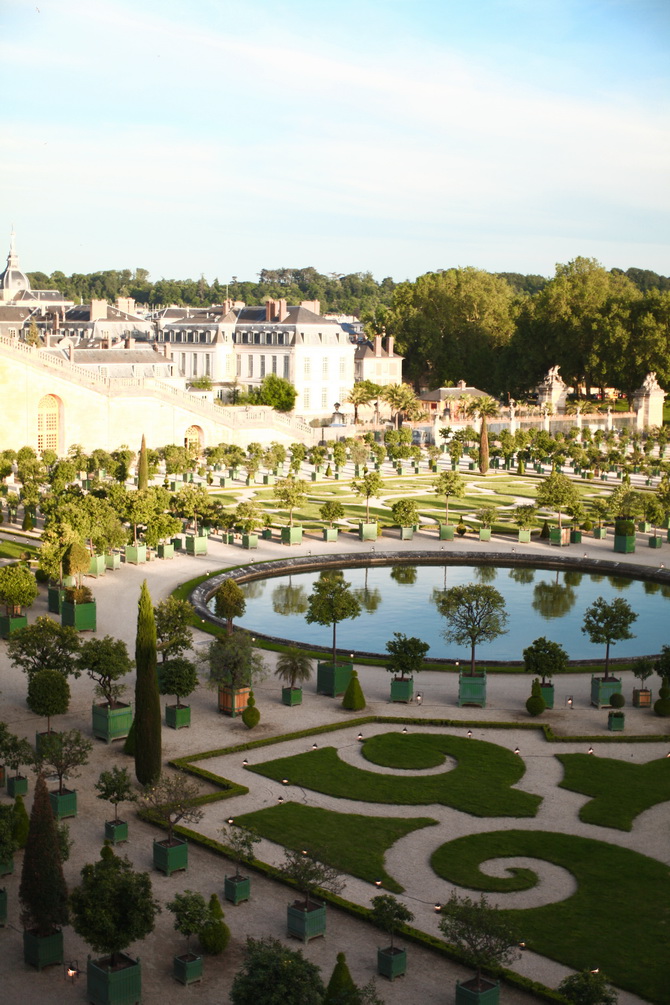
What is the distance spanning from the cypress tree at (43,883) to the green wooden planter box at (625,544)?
31815 mm

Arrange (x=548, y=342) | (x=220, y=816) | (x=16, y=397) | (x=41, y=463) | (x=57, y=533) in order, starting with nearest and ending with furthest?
(x=220, y=816) < (x=57, y=533) < (x=41, y=463) < (x=16, y=397) < (x=548, y=342)

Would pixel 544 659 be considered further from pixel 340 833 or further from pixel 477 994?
pixel 477 994

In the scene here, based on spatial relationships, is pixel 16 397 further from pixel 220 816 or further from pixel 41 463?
pixel 220 816

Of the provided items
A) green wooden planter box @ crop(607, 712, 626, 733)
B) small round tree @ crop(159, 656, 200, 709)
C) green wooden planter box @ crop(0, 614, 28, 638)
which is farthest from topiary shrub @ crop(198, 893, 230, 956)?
green wooden planter box @ crop(0, 614, 28, 638)

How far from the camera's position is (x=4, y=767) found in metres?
20.7

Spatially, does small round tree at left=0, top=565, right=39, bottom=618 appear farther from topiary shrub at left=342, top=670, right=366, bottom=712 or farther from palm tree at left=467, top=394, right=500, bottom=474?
palm tree at left=467, top=394, right=500, bottom=474

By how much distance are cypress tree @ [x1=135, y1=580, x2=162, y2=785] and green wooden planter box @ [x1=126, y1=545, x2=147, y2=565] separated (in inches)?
747

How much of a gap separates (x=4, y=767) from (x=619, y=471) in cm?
5376

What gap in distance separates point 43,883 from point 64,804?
14.7 feet

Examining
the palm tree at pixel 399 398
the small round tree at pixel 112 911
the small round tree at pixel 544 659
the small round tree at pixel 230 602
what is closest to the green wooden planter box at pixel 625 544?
the small round tree at pixel 544 659

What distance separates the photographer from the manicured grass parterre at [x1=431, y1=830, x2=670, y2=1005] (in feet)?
50.8

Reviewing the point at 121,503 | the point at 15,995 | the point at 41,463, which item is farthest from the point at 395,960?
the point at 41,463

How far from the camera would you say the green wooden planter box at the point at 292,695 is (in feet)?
84.8

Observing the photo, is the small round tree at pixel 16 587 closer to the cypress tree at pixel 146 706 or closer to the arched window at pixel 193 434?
the cypress tree at pixel 146 706
